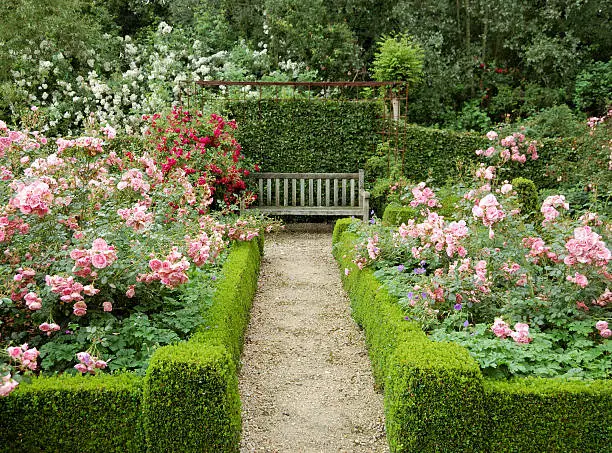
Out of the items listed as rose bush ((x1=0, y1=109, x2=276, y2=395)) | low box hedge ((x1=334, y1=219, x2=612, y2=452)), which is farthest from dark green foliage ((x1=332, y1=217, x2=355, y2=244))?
low box hedge ((x1=334, y1=219, x2=612, y2=452))

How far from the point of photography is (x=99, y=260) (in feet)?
11.1

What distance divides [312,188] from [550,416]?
7043 millimetres

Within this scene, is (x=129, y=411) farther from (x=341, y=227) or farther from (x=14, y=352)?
(x=341, y=227)

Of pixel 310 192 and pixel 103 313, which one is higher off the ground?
pixel 103 313

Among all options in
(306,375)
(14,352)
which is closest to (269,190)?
(306,375)

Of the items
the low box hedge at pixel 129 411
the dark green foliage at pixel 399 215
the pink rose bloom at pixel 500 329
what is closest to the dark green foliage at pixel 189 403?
the low box hedge at pixel 129 411

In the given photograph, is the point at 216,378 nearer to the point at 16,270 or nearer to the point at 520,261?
the point at 16,270

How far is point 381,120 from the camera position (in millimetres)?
10172

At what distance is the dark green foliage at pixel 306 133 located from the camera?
33.1 feet

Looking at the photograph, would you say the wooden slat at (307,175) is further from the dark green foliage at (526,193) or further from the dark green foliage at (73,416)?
the dark green foliage at (73,416)

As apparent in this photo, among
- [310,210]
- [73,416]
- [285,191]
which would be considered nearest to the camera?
[73,416]

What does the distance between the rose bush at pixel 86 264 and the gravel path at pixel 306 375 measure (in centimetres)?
73

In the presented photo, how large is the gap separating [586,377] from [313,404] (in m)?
1.67

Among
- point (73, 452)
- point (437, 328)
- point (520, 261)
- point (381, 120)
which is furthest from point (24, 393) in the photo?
point (381, 120)
